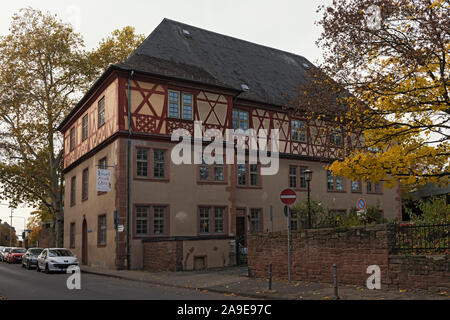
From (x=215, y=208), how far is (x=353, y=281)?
1404cm

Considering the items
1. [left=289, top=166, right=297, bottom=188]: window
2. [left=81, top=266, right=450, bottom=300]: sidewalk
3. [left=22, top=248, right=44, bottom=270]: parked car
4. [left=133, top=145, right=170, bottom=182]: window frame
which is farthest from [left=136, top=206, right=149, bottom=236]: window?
[left=289, top=166, right=297, bottom=188]: window

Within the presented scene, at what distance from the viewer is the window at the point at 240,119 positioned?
31.1m

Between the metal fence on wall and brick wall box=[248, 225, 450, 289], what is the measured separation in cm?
29

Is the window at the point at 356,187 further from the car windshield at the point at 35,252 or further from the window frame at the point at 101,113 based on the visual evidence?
the car windshield at the point at 35,252

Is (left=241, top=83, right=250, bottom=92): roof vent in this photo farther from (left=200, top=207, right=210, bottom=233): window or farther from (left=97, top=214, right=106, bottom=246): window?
(left=97, top=214, right=106, bottom=246): window

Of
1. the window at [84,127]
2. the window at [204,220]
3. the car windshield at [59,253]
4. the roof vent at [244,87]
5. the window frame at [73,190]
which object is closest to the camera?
the car windshield at [59,253]

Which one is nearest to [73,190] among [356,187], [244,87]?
[244,87]

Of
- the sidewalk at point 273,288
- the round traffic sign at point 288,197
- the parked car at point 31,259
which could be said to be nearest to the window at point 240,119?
the sidewalk at point 273,288

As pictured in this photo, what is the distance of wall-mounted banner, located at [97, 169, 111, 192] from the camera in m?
25.2

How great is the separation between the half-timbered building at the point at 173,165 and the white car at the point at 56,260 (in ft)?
6.30

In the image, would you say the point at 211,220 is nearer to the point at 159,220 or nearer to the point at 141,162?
the point at 159,220

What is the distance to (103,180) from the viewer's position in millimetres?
25359
